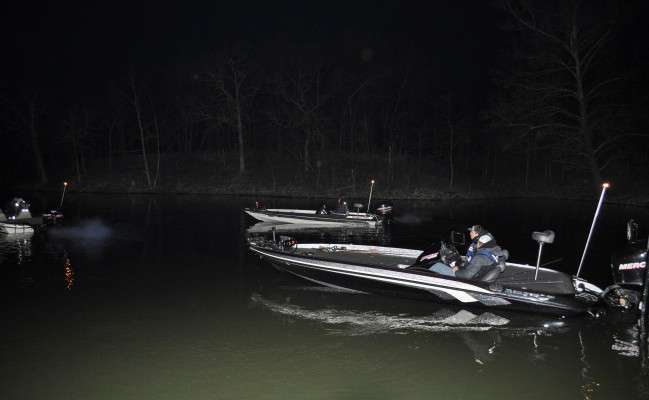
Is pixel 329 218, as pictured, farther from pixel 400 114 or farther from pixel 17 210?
pixel 400 114

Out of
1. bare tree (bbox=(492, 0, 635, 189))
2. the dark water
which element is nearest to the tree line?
bare tree (bbox=(492, 0, 635, 189))

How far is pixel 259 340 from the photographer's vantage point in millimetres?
8922

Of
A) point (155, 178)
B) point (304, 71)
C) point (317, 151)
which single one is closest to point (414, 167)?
point (317, 151)

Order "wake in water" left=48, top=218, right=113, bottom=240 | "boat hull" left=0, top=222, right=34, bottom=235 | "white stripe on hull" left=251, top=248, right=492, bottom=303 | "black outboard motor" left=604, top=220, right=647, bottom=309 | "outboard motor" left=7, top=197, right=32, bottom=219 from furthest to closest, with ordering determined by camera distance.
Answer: "outboard motor" left=7, top=197, right=32, bottom=219 < "boat hull" left=0, top=222, right=34, bottom=235 < "wake in water" left=48, top=218, right=113, bottom=240 < "white stripe on hull" left=251, top=248, right=492, bottom=303 < "black outboard motor" left=604, top=220, right=647, bottom=309

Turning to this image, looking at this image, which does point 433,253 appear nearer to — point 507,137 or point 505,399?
point 505,399

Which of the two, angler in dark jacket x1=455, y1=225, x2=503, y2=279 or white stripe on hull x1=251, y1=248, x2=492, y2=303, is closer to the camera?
white stripe on hull x1=251, y1=248, x2=492, y2=303

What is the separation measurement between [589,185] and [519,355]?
4062cm

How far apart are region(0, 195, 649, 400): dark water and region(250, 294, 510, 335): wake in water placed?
1.6 inches

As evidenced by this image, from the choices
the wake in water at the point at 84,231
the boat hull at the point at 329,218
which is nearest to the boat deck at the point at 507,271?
the boat hull at the point at 329,218

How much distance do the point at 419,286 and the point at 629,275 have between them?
4121mm

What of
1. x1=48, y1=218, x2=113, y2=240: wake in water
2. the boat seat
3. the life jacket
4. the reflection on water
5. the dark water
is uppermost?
the boat seat

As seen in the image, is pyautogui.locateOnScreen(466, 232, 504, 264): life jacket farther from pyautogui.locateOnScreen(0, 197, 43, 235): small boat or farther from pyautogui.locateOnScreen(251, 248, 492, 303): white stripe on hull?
pyautogui.locateOnScreen(0, 197, 43, 235): small boat

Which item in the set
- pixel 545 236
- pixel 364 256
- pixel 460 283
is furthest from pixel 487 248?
pixel 364 256

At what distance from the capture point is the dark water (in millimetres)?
7211
